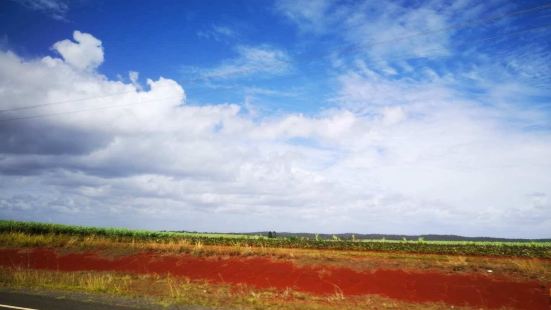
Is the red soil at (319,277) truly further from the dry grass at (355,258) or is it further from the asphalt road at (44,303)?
the asphalt road at (44,303)

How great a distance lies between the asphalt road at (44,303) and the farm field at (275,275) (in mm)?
2416

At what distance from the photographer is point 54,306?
14.1m

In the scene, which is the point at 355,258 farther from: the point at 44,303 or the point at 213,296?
the point at 44,303

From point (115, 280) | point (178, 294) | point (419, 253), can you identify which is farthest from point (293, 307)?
point (419, 253)

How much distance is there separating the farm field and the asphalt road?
7.93ft

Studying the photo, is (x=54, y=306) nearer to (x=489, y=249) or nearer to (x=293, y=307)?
(x=293, y=307)

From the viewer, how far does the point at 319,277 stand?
2869 centimetres

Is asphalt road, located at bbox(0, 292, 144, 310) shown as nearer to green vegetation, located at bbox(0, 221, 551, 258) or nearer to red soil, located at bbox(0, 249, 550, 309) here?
red soil, located at bbox(0, 249, 550, 309)

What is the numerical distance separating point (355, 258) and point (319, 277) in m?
5.93

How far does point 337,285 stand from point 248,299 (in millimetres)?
9900

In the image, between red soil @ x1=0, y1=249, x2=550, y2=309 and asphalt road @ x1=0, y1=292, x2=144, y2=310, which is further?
red soil @ x1=0, y1=249, x2=550, y2=309

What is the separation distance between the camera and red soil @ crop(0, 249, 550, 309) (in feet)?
74.8

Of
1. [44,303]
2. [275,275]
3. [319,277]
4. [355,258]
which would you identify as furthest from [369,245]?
[44,303]

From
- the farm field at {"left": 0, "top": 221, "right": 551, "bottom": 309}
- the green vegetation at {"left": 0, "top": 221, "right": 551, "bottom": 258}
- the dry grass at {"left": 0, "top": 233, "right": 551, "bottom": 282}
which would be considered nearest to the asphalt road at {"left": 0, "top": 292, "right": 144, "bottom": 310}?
the farm field at {"left": 0, "top": 221, "right": 551, "bottom": 309}
